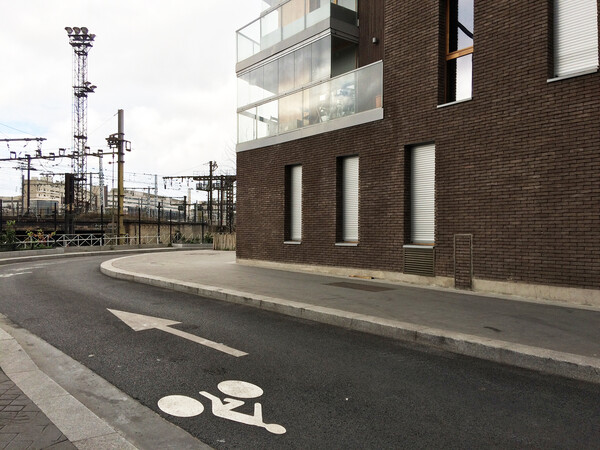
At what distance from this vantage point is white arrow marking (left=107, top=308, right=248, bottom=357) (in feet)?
17.7

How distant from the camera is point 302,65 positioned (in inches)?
560

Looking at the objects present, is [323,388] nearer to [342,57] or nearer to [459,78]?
[459,78]

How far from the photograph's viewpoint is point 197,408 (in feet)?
11.9

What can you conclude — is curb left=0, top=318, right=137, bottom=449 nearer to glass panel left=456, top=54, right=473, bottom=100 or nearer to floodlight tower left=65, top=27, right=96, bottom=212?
glass panel left=456, top=54, right=473, bottom=100

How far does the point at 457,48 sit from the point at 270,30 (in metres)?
7.64

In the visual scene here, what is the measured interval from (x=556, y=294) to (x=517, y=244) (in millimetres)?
1193

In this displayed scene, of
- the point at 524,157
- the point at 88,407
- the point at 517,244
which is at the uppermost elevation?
the point at 524,157

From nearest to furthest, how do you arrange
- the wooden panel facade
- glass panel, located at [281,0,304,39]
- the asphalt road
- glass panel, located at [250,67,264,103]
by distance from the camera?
the asphalt road → the wooden panel facade → glass panel, located at [281,0,304,39] → glass panel, located at [250,67,264,103]

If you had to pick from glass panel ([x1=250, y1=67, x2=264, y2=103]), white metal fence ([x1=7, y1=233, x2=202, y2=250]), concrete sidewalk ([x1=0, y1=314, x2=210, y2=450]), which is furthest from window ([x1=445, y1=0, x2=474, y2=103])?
white metal fence ([x1=7, y1=233, x2=202, y2=250])

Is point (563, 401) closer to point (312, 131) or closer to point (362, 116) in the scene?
point (362, 116)

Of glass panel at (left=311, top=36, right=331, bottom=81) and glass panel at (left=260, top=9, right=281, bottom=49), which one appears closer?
glass panel at (left=311, top=36, right=331, bottom=81)

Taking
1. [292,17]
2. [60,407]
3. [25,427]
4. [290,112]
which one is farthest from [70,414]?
[292,17]

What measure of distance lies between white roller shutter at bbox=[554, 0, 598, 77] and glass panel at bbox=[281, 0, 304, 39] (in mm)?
8194

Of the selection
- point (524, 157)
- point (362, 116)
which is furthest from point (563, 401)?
point (362, 116)
